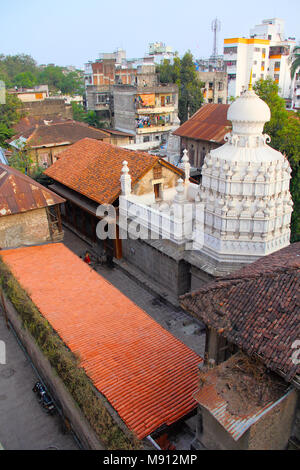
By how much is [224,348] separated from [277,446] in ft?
9.12

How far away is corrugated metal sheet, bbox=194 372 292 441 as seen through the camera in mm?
7227

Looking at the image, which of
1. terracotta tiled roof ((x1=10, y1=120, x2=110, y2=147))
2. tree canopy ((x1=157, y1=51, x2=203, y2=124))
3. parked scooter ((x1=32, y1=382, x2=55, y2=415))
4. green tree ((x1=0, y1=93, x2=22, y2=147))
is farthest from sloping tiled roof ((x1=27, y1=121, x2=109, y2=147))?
parked scooter ((x1=32, y1=382, x2=55, y2=415))

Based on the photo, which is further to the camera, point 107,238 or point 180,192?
point 107,238

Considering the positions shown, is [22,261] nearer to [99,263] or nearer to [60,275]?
[60,275]

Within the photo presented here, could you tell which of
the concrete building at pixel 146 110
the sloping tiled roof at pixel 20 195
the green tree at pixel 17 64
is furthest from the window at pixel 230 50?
the green tree at pixel 17 64

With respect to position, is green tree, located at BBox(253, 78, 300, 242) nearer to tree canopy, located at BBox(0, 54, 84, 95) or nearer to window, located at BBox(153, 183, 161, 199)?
window, located at BBox(153, 183, 161, 199)

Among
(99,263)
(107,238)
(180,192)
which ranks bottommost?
(99,263)

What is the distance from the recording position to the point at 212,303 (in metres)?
9.82

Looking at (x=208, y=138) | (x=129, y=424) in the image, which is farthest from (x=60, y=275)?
(x=208, y=138)

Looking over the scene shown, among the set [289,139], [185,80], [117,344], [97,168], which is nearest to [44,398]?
[117,344]

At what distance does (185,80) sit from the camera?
54.3 metres

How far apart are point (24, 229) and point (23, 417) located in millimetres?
10085

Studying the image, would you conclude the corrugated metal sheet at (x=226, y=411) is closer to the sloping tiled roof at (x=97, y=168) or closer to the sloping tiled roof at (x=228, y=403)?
the sloping tiled roof at (x=228, y=403)

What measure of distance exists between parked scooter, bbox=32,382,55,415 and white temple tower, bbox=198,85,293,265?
849cm
